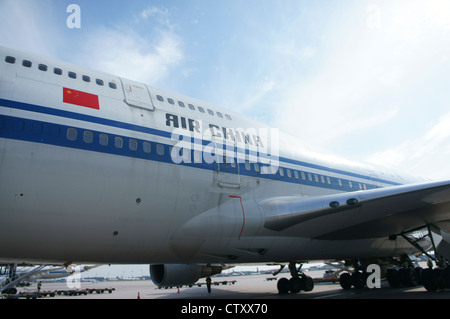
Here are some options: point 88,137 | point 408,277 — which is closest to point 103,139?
point 88,137

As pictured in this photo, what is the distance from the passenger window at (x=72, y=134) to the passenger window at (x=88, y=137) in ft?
0.48

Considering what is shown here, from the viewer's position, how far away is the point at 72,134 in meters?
5.61

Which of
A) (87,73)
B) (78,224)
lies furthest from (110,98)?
(78,224)

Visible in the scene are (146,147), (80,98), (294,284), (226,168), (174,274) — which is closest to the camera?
(80,98)

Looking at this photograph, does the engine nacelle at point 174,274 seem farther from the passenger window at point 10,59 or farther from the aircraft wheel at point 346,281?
the aircraft wheel at point 346,281

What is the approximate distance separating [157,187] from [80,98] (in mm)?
2078

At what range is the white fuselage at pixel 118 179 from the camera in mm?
5168

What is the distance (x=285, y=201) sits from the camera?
8.15m

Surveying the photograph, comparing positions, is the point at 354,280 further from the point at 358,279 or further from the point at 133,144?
the point at 133,144

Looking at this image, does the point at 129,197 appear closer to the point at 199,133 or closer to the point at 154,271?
the point at 199,133

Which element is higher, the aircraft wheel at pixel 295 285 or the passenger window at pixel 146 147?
the passenger window at pixel 146 147

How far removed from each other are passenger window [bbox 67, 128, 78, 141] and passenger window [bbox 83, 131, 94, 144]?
15 centimetres

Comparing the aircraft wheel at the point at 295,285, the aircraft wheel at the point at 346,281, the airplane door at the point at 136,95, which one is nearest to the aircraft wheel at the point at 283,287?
the aircraft wheel at the point at 295,285

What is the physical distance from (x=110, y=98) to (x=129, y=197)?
1.97m
